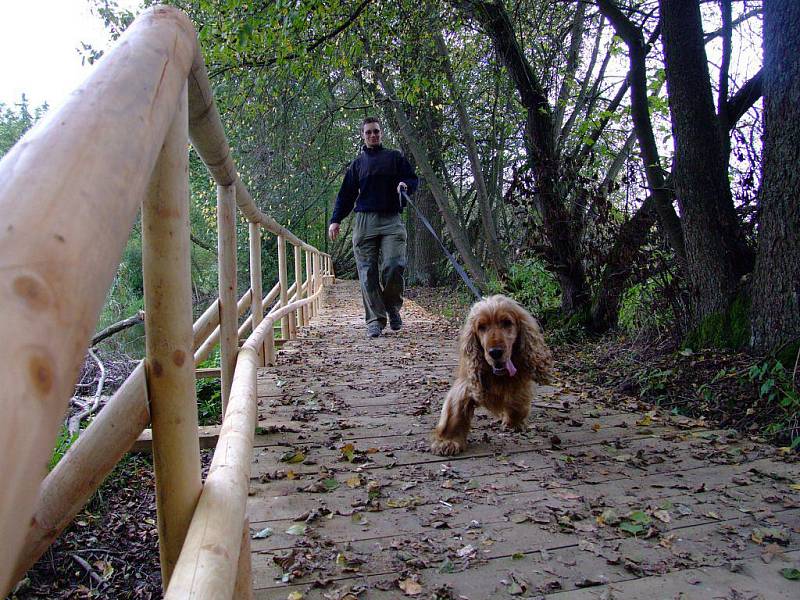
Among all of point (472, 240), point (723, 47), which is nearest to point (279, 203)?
point (472, 240)

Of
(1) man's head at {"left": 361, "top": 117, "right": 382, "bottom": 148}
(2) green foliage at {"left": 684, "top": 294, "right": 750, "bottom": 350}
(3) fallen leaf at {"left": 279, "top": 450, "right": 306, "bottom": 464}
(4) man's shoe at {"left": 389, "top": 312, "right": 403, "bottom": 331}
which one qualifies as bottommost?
(3) fallen leaf at {"left": 279, "top": 450, "right": 306, "bottom": 464}

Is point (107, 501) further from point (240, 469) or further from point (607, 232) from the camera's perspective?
point (607, 232)

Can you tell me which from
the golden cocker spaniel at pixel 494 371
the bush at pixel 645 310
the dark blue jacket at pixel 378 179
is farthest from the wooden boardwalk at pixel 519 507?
the dark blue jacket at pixel 378 179

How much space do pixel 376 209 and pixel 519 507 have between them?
15.7 ft

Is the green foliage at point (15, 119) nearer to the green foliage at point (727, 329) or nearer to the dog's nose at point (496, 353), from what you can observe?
the dog's nose at point (496, 353)

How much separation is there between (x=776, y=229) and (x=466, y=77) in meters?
7.83

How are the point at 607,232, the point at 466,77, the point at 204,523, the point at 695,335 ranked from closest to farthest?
the point at 204,523 < the point at 695,335 < the point at 607,232 < the point at 466,77

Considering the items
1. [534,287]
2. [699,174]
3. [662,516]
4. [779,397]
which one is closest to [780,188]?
[699,174]

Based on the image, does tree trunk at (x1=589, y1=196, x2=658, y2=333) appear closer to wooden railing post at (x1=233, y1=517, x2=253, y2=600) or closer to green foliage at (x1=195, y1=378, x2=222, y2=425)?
green foliage at (x1=195, y1=378, x2=222, y2=425)

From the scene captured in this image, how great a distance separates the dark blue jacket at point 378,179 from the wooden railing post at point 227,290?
4.18 meters

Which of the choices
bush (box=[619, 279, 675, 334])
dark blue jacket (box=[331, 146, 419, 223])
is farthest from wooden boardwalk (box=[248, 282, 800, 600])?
dark blue jacket (box=[331, 146, 419, 223])

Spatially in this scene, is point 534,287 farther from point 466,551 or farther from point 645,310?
point 466,551

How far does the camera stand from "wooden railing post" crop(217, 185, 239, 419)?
2.36 m

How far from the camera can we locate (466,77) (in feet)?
35.0
